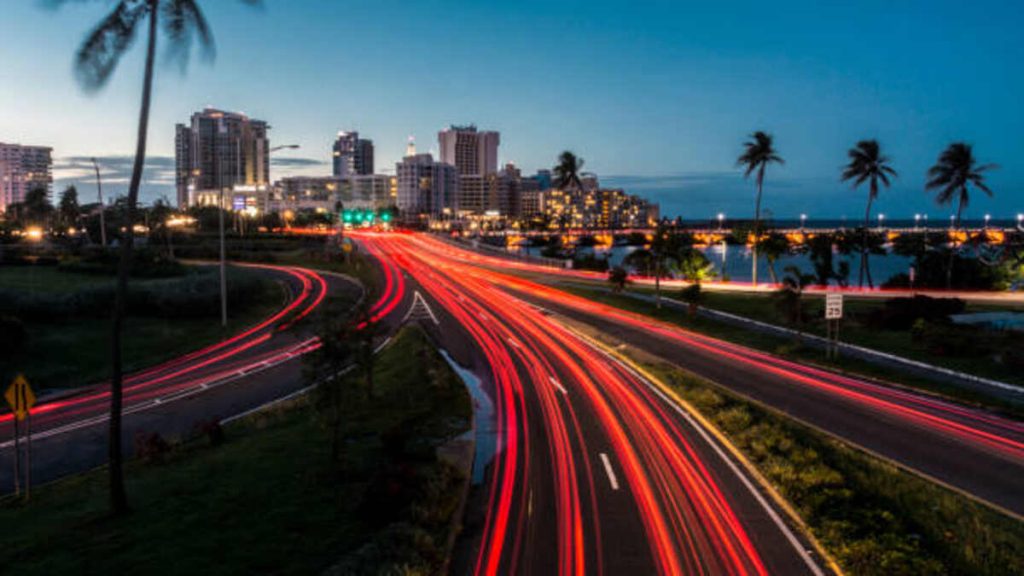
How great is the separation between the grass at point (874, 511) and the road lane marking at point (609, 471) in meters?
3.81

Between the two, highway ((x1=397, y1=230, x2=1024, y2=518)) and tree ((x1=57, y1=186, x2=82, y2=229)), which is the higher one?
tree ((x1=57, y1=186, x2=82, y2=229))

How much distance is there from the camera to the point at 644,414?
69.4 ft

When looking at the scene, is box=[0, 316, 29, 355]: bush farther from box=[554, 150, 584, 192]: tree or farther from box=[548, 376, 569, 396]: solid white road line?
box=[554, 150, 584, 192]: tree

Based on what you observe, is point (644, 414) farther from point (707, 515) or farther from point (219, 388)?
point (219, 388)

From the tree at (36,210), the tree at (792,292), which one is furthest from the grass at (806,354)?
the tree at (36,210)

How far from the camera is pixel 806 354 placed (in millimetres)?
30312

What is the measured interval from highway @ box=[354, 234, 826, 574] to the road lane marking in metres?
0.03

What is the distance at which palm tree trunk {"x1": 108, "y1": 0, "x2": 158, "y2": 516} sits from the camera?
509 inches

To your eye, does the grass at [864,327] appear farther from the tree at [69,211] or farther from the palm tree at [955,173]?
the tree at [69,211]

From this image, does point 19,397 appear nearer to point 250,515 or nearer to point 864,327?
point 250,515

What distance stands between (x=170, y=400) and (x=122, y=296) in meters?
14.5

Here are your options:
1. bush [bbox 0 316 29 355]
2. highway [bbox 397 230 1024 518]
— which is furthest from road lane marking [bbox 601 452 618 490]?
bush [bbox 0 316 29 355]

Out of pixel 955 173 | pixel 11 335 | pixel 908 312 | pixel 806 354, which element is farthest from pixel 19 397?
pixel 955 173

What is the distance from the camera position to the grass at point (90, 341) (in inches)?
1129
